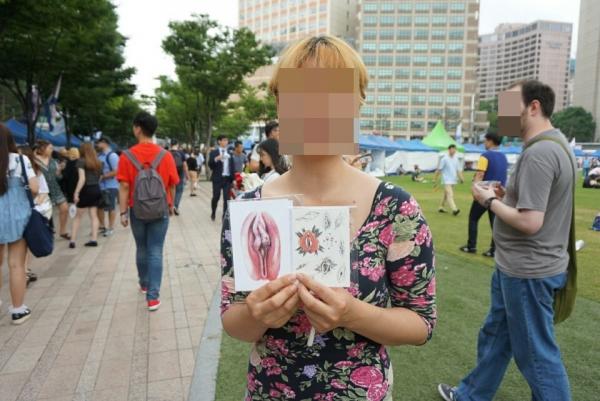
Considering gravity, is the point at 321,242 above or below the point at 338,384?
above

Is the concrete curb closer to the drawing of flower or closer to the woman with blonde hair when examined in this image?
the woman with blonde hair

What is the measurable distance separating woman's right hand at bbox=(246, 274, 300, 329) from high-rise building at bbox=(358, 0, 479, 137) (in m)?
101

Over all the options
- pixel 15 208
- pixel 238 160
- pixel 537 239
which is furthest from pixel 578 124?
pixel 15 208

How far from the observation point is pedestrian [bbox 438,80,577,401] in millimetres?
2252

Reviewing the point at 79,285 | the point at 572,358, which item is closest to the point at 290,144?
the point at 572,358

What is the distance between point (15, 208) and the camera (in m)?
4.15

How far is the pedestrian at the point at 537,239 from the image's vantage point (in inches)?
88.7

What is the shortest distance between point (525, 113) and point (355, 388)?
195 cm

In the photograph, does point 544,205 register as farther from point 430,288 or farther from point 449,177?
point 449,177

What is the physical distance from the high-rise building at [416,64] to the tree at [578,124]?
62.2 ft

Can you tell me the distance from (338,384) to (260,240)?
1.82ft

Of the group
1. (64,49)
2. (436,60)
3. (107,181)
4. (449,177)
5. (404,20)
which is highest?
(404,20)

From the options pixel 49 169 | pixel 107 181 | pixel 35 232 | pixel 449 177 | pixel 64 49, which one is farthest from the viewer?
pixel 64 49

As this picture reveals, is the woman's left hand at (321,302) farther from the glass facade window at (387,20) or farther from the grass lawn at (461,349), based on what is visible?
the glass facade window at (387,20)
